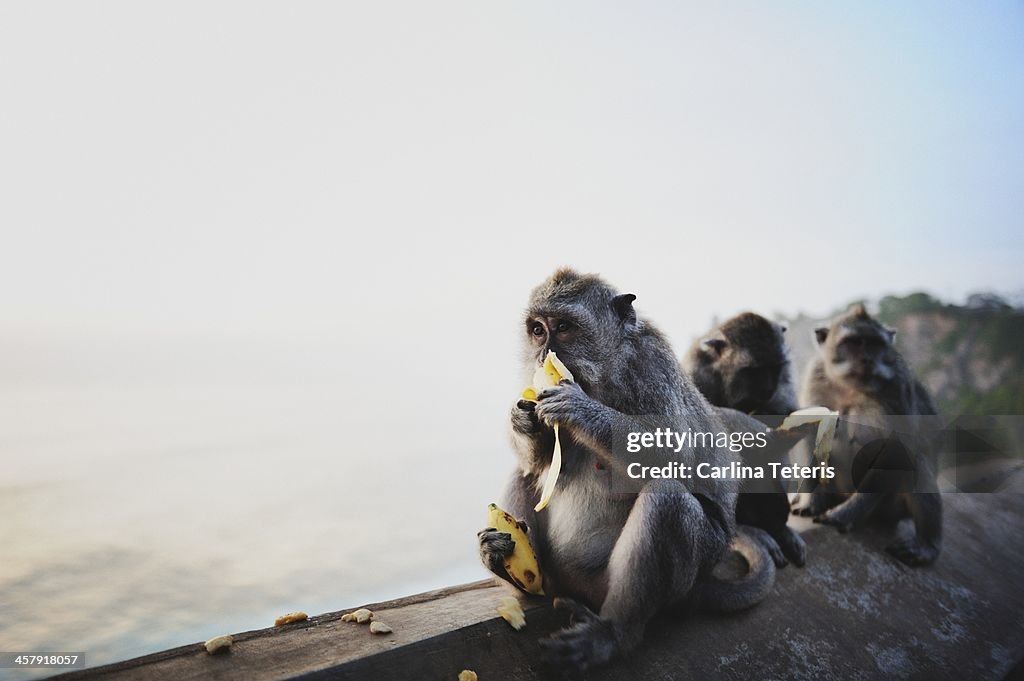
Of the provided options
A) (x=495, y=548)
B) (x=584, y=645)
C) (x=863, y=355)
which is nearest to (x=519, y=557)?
(x=495, y=548)

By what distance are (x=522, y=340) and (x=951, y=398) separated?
11.7 metres

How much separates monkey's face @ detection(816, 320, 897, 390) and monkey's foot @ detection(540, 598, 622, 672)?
3863 mm

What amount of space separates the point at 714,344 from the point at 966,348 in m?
10.7

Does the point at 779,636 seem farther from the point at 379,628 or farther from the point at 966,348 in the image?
the point at 966,348

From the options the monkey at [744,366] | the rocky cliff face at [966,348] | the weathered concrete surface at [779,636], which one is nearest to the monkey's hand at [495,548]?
the weathered concrete surface at [779,636]

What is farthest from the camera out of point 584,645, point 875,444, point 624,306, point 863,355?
point 863,355

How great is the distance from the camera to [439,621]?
3346 mm

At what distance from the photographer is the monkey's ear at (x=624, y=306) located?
3613mm

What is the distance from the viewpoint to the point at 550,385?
11.1 feet

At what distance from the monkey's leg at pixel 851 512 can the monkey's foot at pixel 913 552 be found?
0.30 m

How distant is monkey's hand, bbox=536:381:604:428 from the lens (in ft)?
10.6

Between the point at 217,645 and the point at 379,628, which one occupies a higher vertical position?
the point at 217,645

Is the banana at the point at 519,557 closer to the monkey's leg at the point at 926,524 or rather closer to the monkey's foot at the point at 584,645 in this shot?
the monkey's foot at the point at 584,645

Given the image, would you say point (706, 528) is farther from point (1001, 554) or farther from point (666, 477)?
point (1001, 554)
